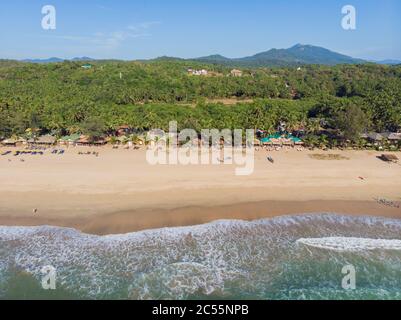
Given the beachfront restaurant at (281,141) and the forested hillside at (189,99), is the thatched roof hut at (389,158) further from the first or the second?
the beachfront restaurant at (281,141)

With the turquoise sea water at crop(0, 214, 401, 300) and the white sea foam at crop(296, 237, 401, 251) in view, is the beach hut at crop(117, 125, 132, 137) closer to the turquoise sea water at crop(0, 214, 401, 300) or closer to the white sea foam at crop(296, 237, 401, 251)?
the turquoise sea water at crop(0, 214, 401, 300)

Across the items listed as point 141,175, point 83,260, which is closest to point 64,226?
point 83,260

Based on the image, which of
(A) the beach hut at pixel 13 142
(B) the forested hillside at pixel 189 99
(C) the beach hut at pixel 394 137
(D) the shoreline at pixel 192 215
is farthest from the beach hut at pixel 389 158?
(A) the beach hut at pixel 13 142

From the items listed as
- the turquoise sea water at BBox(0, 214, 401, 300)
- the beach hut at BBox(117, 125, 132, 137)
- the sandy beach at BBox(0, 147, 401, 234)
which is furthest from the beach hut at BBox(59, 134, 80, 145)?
the turquoise sea water at BBox(0, 214, 401, 300)

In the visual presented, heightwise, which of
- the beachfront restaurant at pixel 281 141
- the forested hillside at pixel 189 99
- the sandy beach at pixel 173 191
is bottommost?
the sandy beach at pixel 173 191

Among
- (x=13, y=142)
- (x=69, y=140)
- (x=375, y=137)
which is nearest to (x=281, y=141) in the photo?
(x=375, y=137)
